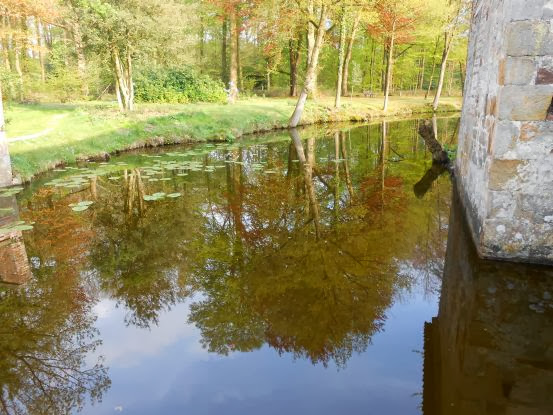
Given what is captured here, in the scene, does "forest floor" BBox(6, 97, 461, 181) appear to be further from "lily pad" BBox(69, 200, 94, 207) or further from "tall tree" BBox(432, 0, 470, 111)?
"tall tree" BBox(432, 0, 470, 111)

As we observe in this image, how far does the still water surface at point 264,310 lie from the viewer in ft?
11.3

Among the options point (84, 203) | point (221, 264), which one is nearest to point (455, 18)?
point (84, 203)

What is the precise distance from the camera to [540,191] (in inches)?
210

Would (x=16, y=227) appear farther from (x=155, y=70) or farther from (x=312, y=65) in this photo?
(x=155, y=70)

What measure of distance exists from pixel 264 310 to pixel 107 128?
44.0 ft

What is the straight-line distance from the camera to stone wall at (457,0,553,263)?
197 inches

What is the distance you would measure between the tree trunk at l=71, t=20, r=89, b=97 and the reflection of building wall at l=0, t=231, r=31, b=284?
11686 millimetres

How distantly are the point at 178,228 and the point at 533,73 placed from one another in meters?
5.76

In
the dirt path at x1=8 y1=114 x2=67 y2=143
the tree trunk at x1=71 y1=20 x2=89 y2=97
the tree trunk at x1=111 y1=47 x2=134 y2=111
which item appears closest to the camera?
the dirt path at x1=8 y1=114 x2=67 y2=143

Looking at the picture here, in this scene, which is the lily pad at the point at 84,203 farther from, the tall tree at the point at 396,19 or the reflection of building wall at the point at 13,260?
the tall tree at the point at 396,19

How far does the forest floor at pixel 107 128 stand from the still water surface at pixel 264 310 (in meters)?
3.87

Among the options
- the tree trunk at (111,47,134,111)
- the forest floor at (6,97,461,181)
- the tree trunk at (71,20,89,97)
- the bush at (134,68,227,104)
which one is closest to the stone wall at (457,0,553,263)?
the forest floor at (6,97,461,181)

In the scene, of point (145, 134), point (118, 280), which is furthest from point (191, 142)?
point (118, 280)

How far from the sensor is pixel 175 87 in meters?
26.5
